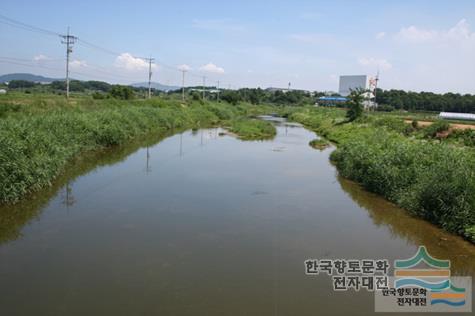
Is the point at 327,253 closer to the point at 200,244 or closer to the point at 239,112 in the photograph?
the point at 200,244

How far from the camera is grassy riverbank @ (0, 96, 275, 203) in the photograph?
11602mm

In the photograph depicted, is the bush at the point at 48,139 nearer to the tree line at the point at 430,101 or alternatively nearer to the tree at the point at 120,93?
the tree at the point at 120,93

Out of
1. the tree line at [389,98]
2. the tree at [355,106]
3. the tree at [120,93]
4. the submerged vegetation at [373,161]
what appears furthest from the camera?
the tree line at [389,98]

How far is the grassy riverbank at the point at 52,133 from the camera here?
1160 centimetres

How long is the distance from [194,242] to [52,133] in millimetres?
10498

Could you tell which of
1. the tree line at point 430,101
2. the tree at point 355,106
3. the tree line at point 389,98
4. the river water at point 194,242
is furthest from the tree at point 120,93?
the tree line at point 430,101

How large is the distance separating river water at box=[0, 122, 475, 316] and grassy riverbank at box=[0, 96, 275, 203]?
2.55ft

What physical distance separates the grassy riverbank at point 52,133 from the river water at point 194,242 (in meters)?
0.78

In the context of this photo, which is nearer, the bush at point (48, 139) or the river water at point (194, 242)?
the river water at point (194, 242)

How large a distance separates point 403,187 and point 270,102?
98.7 metres

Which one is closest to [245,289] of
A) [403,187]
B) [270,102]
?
[403,187]

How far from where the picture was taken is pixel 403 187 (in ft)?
43.7

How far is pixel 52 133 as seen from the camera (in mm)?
16750

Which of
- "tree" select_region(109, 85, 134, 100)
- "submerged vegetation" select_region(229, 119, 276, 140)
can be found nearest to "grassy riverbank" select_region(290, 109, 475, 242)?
"submerged vegetation" select_region(229, 119, 276, 140)
